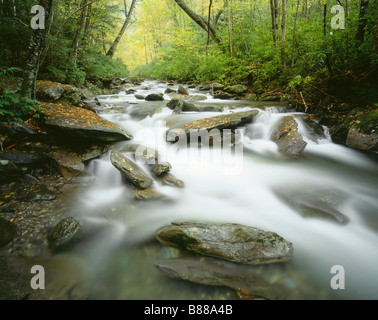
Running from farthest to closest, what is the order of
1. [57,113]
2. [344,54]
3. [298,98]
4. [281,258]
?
[298,98]
[344,54]
[57,113]
[281,258]

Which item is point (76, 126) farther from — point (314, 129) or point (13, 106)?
point (314, 129)

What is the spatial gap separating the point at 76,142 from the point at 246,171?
4516mm

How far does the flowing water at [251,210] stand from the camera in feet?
7.61

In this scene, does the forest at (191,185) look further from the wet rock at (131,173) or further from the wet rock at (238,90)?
the wet rock at (238,90)

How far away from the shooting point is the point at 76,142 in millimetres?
4797

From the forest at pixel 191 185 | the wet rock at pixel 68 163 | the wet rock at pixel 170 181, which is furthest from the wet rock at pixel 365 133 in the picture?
the wet rock at pixel 68 163

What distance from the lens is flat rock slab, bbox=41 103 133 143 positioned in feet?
14.3

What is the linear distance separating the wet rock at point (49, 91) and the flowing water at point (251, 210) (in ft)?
8.07

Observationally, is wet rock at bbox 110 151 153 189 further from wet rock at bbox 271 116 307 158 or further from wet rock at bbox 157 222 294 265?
wet rock at bbox 271 116 307 158

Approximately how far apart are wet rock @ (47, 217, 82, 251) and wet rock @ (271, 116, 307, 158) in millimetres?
5358

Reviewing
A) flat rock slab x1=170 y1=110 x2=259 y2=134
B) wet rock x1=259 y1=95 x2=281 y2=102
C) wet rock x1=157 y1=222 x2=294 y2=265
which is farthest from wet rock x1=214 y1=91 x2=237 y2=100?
wet rock x1=157 y1=222 x2=294 y2=265
